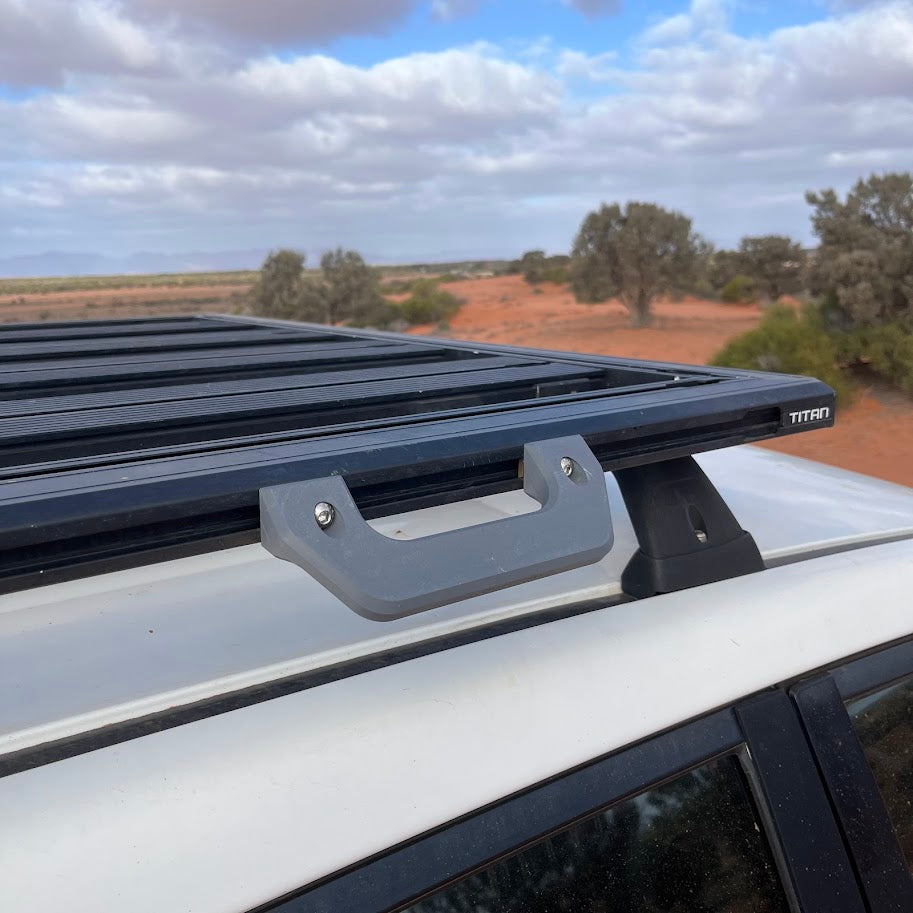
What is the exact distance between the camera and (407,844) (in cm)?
91

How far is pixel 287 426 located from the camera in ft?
4.58

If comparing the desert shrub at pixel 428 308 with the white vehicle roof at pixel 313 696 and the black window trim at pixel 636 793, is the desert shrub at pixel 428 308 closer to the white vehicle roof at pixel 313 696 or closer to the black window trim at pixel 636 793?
the white vehicle roof at pixel 313 696

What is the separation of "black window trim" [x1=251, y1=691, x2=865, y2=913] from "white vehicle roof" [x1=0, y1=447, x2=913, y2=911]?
0.02 metres

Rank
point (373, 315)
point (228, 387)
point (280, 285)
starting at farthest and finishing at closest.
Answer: point (373, 315) → point (280, 285) → point (228, 387)

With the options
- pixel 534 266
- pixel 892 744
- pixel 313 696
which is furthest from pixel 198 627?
pixel 534 266

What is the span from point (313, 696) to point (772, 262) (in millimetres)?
32194

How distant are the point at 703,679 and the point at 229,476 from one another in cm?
60

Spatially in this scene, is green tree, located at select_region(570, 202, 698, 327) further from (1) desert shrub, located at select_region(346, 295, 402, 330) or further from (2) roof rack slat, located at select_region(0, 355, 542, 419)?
(2) roof rack slat, located at select_region(0, 355, 542, 419)

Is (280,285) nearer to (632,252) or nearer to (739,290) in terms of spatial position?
(632,252)

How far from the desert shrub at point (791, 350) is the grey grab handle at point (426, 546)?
43.2ft

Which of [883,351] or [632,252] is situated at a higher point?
[632,252]

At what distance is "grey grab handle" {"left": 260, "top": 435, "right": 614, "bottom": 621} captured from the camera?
89cm

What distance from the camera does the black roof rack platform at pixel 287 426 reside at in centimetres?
88

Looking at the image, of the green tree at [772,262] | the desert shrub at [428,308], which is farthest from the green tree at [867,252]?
the desert shrub at [428,308]
